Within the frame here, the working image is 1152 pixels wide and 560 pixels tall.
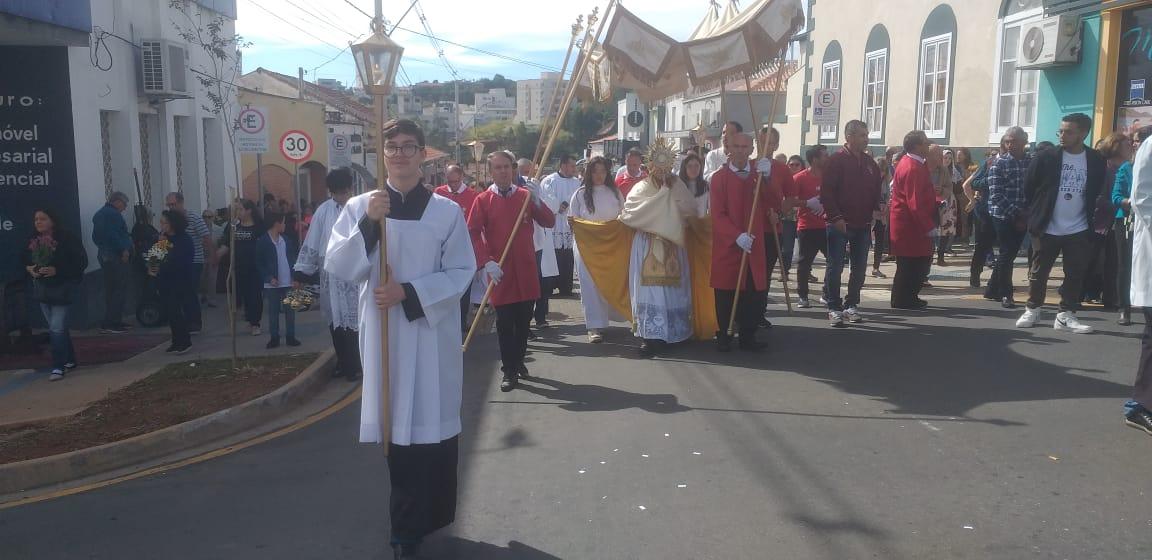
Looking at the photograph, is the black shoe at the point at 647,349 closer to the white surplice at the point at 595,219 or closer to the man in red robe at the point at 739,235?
the man in red robe at the point at 739,235

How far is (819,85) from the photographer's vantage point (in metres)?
24.1

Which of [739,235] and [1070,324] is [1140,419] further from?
[739,235]

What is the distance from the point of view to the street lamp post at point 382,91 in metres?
4.11

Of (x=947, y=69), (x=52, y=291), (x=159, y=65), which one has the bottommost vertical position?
(x=52, y=291)

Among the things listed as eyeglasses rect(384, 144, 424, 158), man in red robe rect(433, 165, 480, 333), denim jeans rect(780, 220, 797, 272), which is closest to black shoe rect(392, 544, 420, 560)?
eyeglasses rect(384, 144, 424, 158)

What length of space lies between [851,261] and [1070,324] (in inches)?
79.2

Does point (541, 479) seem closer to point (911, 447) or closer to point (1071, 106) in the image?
point (911, 447)

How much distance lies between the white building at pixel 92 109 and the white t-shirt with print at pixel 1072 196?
383 inches

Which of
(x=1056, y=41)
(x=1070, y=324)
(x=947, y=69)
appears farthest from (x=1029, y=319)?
(x=947, y=69)

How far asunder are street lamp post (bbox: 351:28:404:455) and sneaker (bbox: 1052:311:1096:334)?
6.94 meters

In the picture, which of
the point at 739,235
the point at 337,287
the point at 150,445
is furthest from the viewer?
the point at 739,235

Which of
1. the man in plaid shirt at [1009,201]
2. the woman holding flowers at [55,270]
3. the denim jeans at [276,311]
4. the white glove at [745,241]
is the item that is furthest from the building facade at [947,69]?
the woman holding flowers at [55,270]

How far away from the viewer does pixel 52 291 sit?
338 inches

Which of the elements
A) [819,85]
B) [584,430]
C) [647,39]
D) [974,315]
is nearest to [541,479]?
[584,430]
